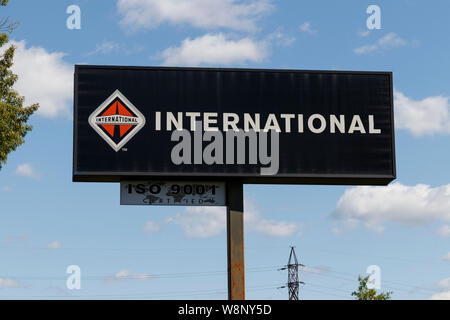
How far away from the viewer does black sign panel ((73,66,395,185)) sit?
19906 millimetres

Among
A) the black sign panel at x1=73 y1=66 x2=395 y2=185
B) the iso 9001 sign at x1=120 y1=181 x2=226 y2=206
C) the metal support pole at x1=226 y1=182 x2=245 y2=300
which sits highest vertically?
the black sign panel at x1=73 y1=66 x2=395 y2=185

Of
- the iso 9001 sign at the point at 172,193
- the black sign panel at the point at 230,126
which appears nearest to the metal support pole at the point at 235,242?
the iso 9001 sign at the point at 172,193

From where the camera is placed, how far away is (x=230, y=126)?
20172mm

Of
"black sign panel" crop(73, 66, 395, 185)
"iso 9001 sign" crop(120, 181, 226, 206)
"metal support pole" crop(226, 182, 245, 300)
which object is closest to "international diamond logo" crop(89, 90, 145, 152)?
"black sign panel" crop(73, 66, 395, 185)

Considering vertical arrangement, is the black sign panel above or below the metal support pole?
above

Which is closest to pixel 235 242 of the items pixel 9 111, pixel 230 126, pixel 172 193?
pixel 172 193

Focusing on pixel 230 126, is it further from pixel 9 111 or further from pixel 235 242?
pixel 9 111

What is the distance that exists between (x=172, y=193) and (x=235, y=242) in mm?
2427

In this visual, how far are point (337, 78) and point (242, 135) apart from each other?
3716mm

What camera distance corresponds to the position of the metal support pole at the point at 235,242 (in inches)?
753

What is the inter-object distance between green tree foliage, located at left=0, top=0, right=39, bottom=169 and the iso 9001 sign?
10.6 metres

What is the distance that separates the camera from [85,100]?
65.8 ft

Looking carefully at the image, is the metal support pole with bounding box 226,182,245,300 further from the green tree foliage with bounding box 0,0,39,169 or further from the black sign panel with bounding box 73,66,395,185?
the green tree foliage with bounding box 0,0,39,169
